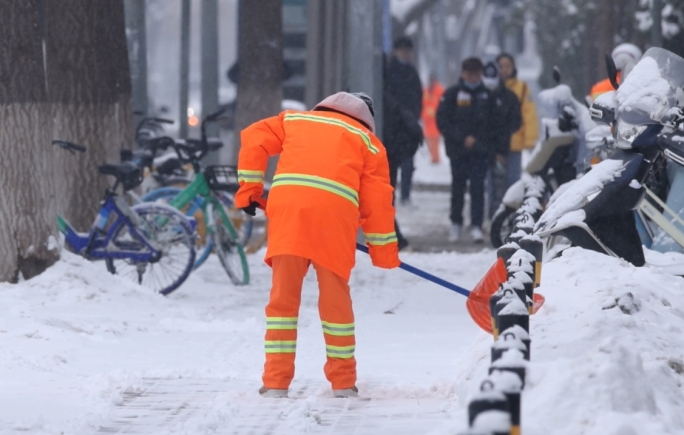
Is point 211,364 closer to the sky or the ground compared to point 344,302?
closer to the ground

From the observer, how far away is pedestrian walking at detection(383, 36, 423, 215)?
14.9 metres

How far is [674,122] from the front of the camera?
26.5 ft

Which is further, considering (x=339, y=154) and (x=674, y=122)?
(x=674, y=122)

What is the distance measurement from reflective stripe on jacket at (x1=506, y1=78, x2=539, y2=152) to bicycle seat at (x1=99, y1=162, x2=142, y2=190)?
6.60 metres

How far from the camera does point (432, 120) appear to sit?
31.8m

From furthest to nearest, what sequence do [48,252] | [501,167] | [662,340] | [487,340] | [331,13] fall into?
1. [331,13]
2. [501,167]
3. [48,252]
4. [487,340]
5. [662,340]

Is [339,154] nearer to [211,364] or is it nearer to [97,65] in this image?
[211,364]

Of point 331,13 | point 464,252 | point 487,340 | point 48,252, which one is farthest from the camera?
point 331,13

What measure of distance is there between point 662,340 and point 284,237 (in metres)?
1.79

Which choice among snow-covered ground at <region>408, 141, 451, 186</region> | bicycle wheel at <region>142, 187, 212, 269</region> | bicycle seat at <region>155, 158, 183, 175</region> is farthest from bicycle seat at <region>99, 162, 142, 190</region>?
snow-covered ground at <region>408, 141, 451, 186</region>

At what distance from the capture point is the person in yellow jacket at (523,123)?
16.1 meters

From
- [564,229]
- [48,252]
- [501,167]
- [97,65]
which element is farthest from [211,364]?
[501,167]

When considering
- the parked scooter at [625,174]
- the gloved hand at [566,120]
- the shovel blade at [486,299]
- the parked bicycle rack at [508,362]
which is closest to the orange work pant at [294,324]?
the shovel blade at [486,299]

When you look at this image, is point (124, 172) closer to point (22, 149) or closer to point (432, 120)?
point (22, 149)
